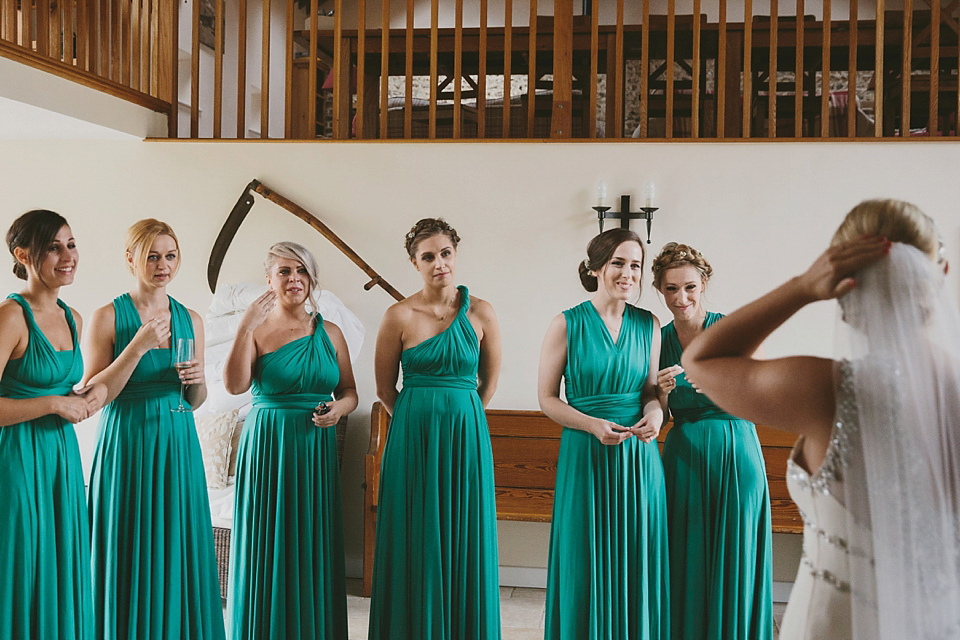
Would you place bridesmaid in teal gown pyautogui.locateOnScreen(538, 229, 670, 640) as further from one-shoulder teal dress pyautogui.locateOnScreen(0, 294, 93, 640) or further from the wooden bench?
one-shoulder teal dress pyautogui.locateOnScreen(0, 294, 93, 640)

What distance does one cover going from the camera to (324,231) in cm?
489

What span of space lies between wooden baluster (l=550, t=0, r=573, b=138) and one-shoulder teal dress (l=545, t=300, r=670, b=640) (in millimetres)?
1992

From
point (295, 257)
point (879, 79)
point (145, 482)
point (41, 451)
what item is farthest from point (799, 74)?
point (41, 451)

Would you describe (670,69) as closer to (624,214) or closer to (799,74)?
(799,74)

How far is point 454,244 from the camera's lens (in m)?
3.27

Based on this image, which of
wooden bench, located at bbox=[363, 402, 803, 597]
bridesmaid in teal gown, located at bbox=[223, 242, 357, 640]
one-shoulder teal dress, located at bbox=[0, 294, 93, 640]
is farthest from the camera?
wooden bench, located at bbox=[363, 402, 803, 597]

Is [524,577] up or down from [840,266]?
down

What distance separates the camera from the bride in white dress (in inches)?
56.5

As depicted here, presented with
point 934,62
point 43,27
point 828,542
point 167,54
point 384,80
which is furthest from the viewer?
point 167,54

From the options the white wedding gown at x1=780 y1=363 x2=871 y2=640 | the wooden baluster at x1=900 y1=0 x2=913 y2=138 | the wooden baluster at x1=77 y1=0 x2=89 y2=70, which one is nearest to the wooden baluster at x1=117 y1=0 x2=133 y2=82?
the wooden baluster at x1=77 y1=0 x2=89 y2=70

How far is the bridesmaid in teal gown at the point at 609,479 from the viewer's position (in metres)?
3.09

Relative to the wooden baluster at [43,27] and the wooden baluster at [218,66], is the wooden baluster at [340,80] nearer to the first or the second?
the wooden baluster at [218,66]

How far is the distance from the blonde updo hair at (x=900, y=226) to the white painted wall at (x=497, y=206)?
10.7ft

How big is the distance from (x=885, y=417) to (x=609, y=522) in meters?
1.76
